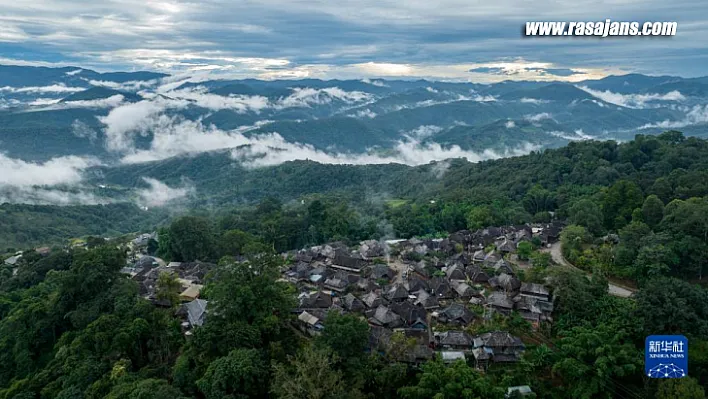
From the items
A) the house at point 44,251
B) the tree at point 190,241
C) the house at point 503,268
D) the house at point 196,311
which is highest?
the house at point 196,311

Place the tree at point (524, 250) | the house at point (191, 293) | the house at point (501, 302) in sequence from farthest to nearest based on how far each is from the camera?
the tree at point (524, 250), the house at point (191, 293), the house at point (501, 302)

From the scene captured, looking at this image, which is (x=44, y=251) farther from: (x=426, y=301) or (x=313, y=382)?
(x=313, y=382)

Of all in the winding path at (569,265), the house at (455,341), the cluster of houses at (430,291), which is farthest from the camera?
the winding path at (569,265)

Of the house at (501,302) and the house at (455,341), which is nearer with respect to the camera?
the house at (455,341)

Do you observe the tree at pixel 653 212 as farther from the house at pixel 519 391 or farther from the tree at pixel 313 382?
the tree at pixel 313 382

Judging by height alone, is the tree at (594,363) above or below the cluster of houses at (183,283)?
above

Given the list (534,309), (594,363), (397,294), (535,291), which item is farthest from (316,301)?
(594,363)

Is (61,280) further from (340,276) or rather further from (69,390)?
(340,276)

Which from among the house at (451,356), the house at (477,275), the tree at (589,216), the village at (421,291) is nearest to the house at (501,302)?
the village at (421,291)
